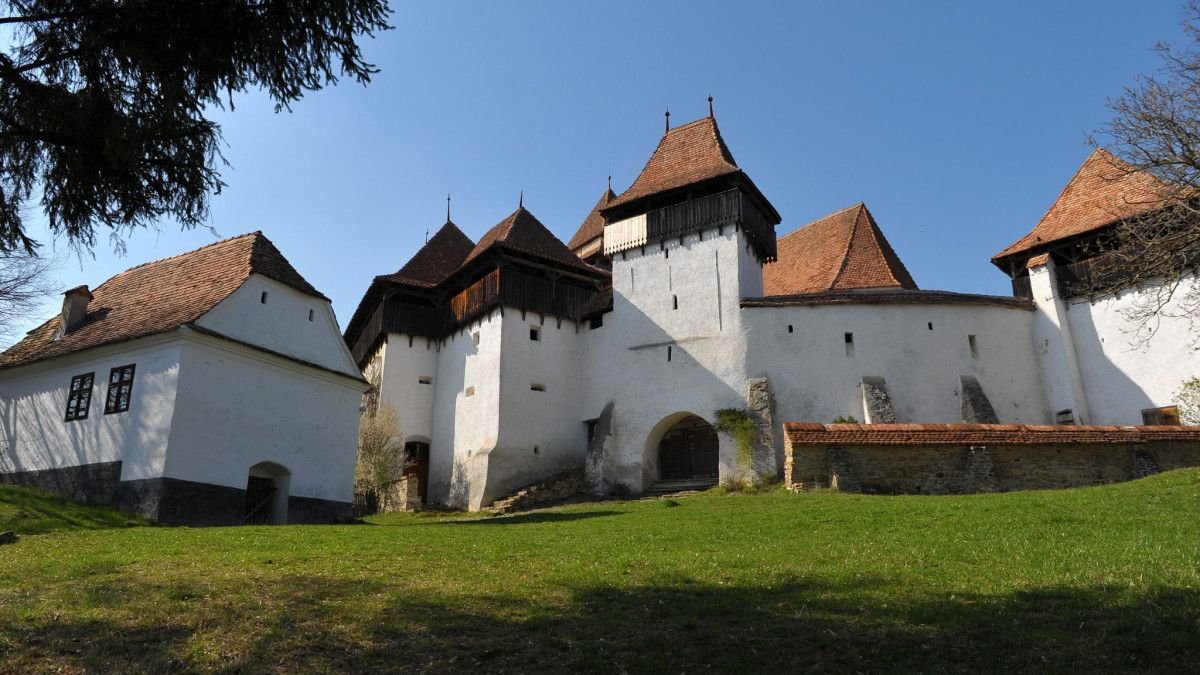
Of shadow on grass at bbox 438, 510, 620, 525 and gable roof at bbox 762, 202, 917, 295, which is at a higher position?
gable roof at bbox 762, 202, 917, 295

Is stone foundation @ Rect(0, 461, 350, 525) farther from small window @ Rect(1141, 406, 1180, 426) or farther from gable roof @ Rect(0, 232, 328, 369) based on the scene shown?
small window @ Rect(1141, 406, 1180, 426)

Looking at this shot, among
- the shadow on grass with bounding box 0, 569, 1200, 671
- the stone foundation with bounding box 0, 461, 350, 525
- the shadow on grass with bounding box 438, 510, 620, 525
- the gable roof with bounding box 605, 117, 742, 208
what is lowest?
the shadow on grass with bounding box 0, 569, 1200, 671

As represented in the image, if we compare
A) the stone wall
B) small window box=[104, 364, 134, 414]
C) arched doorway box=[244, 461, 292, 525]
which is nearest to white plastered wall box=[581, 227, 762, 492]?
the stone wall

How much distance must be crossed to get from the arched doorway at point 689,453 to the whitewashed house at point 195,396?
10624mm

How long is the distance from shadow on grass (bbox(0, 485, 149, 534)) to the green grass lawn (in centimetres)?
290

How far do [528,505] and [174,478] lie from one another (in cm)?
1070

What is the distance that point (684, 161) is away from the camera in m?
30.4

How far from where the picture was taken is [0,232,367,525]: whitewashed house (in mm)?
17984

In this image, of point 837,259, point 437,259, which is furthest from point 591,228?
point 837,259

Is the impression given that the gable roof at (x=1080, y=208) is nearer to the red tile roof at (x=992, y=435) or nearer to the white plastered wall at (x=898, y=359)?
the white plastered wall at (x=898, y=359)

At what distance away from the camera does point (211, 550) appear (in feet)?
38.9

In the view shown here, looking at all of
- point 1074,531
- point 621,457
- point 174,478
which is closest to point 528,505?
point 621,457

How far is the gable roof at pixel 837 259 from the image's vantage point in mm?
29859

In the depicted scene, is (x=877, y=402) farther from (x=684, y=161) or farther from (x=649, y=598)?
(x=649, y=598)
